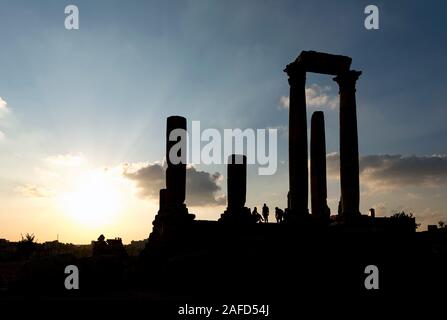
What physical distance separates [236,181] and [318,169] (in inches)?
194

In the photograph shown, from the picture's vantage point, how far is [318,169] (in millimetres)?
24719

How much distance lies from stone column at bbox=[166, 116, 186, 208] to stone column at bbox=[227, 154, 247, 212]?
11.6 ft

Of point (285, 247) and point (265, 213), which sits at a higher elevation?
point (265, 213)

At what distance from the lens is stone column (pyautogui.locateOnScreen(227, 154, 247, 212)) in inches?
893

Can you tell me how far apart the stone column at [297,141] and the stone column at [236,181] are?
2.56 meters

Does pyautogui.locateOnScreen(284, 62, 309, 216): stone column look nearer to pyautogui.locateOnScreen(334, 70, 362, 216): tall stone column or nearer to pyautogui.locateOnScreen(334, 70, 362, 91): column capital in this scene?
pyautogui.locateOnScreen(334, 70, 362, 91): column capital

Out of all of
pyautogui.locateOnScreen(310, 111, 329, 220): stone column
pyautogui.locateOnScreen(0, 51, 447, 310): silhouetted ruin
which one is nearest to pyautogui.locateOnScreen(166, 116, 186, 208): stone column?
pyautogui.locateOnScreen(0, 51, 447, 310): silhouetted ruin

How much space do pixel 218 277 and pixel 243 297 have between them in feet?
6.36

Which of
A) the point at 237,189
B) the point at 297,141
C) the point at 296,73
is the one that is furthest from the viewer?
the point at 237,189

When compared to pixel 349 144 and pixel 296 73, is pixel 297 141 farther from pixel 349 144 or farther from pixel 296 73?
pixel 296 73

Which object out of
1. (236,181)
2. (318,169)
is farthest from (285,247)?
(318,169)

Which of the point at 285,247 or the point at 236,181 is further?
the point at 236,181

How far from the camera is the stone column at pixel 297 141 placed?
2145 centimetres
